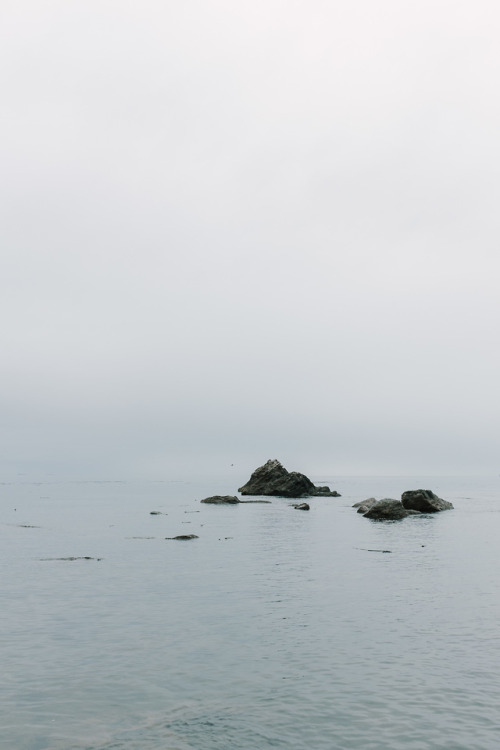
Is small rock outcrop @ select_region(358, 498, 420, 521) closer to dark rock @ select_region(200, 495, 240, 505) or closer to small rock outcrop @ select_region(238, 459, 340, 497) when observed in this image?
dark rock @ select_region(200, 495, 240, 505)

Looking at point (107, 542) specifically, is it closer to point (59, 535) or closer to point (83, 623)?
point (59, 535)

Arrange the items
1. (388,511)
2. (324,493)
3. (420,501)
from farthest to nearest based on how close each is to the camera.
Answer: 1. (324,493)
2. (420,501)
3. (388,511)

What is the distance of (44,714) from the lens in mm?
17047

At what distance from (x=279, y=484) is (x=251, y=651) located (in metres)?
121

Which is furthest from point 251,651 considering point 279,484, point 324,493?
point 324,493

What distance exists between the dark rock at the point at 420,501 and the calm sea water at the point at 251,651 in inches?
1653

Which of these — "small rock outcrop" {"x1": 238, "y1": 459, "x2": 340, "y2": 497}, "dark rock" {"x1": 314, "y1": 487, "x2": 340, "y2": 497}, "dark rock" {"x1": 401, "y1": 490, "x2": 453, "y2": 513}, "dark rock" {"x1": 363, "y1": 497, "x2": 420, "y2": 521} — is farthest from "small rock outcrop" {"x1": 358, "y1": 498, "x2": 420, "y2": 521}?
"dark rock" {"x1": 314, "y1": 487, "x2": 340, "y2": 497}

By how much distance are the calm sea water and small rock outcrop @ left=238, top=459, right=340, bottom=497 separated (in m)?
90.6

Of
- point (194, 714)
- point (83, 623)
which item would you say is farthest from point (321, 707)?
point (83, 623)

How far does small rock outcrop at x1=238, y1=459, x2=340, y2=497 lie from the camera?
141 metres

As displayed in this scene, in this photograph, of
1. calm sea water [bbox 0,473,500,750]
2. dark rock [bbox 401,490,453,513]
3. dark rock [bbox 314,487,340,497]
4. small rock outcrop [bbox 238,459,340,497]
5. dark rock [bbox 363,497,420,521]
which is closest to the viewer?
calm sea water [bbox 0,473,500,750]

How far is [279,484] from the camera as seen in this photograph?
469 ft

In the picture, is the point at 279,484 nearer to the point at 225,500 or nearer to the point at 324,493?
the point at 324,493

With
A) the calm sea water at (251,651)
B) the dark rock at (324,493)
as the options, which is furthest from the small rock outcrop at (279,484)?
Answer: the calm sea water at (251,651)
